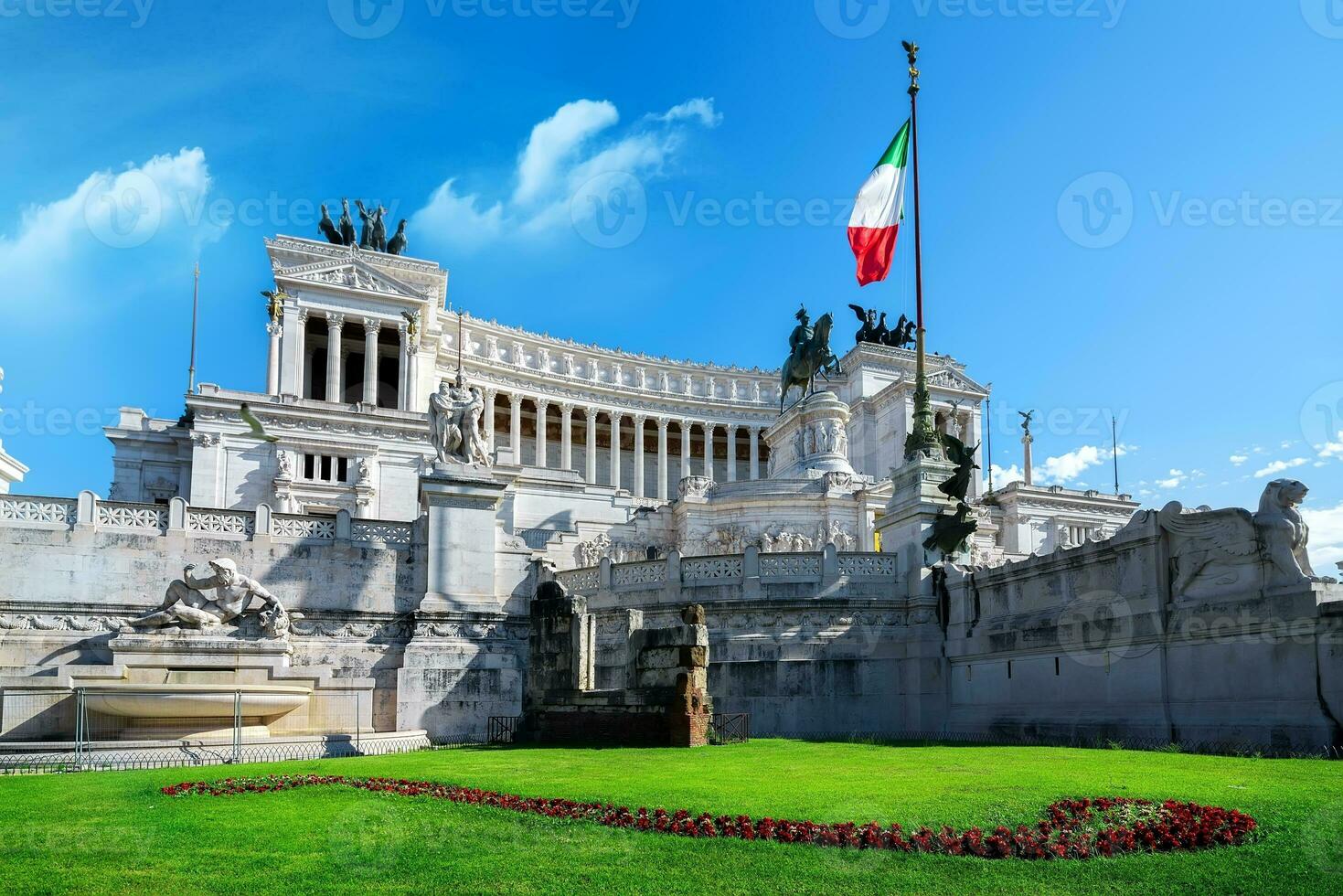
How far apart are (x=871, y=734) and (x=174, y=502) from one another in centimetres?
1920

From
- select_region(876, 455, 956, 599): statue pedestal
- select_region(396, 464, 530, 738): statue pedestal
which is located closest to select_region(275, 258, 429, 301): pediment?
select_region(396, 464, 530, 738): statue pedestal

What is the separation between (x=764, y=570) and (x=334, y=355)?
60.0m

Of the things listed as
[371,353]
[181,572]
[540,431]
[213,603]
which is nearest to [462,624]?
[213,603]

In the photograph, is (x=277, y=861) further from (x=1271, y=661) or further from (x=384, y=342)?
(x=384, y=342)

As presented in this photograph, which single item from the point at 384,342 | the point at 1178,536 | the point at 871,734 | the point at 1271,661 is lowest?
the point at 871,734

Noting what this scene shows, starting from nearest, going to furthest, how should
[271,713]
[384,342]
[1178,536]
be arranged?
[1178,536] < [271,713] < [384,342]

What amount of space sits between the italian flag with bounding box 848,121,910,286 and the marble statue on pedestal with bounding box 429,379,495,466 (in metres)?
17.4

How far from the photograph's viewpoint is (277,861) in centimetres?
966

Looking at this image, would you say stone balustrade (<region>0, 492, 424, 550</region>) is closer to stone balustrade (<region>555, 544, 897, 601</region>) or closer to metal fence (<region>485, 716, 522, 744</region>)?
metal fence (<region>485, 716, 522, 744</region>)

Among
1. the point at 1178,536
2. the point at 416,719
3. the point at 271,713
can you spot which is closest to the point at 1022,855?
the point at 1178,536

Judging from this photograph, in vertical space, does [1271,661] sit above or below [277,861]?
above

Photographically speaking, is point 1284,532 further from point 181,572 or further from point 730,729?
point 181,572

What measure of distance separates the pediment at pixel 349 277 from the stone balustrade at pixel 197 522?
5794 cm

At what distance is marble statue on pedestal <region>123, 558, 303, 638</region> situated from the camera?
24.0m
